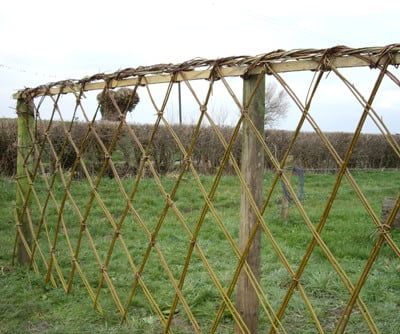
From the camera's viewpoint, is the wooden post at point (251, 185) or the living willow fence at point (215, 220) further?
the wooden post at point (251, 185)

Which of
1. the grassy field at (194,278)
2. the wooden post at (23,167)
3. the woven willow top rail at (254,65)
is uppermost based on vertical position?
the woven willow top rail at (254,65)

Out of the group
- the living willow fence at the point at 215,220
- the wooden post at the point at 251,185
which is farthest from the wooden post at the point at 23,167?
the wooden post at the point at 251,185

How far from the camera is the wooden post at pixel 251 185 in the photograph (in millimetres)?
2449

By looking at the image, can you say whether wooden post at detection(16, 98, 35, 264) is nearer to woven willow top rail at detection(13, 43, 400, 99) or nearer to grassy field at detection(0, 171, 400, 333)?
grassy field at detection(0, 171, 400, 333)

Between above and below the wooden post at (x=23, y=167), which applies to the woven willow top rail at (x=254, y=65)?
above

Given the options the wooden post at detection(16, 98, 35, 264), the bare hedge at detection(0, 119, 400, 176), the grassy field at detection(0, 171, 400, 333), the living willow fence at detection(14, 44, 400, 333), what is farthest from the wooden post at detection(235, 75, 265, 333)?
the bare hedge at detection(0, 119, 400, 176)

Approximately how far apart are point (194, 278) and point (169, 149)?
8.68 m

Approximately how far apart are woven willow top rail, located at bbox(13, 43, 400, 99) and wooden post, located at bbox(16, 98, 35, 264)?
109 centimetres

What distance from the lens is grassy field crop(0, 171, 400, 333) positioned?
3.28 meters

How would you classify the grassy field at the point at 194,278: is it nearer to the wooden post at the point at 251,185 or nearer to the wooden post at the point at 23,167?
the wooden post at the point at 23,167

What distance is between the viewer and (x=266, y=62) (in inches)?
89.5

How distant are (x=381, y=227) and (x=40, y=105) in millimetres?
3437

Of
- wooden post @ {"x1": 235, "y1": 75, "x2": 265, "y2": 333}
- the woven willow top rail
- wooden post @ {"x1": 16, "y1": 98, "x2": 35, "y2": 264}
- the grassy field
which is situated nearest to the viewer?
the woven willow top rail

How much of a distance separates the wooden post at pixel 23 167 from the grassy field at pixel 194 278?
0.79ft
